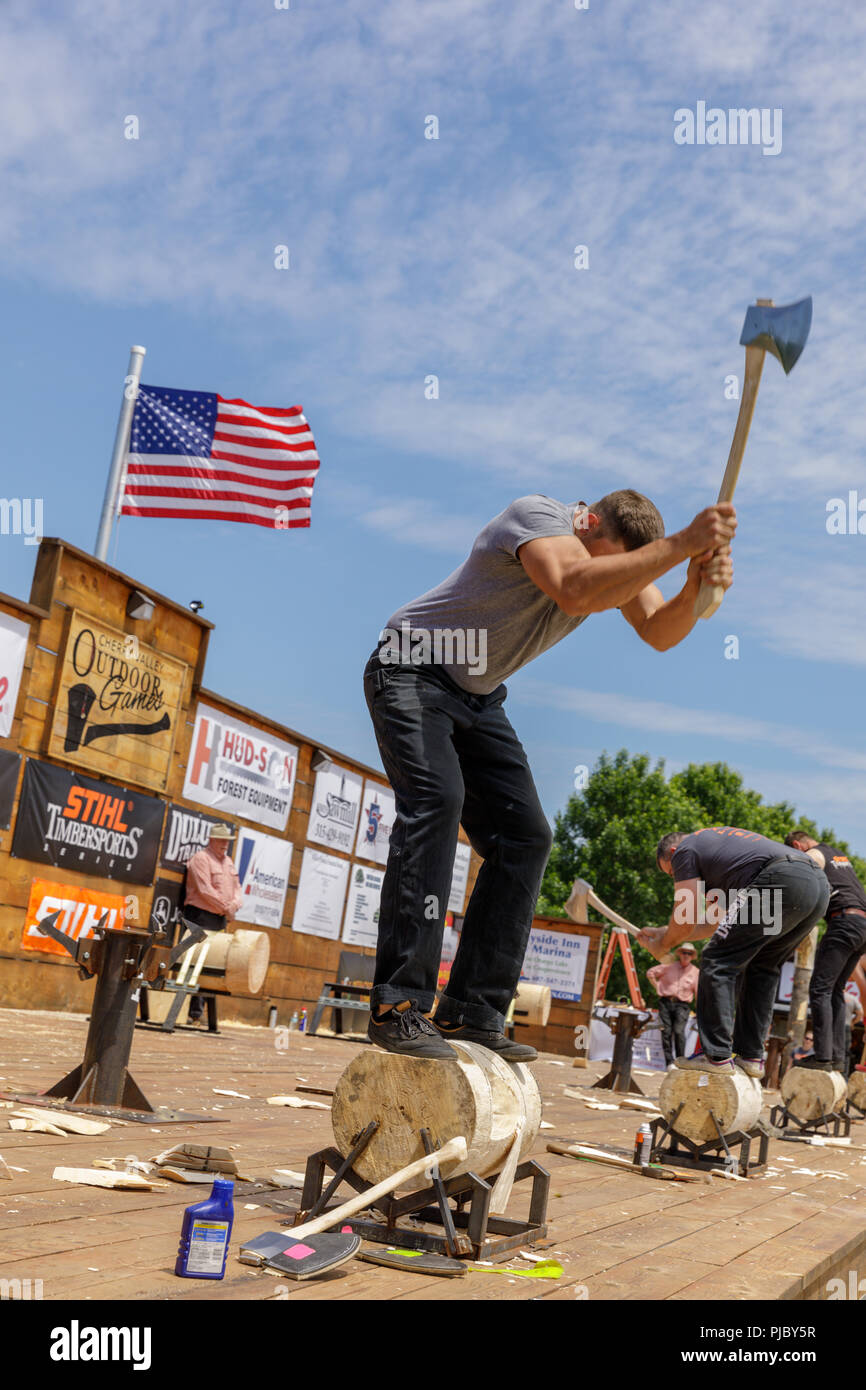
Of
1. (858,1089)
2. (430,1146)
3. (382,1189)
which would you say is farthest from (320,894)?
(382,1189)

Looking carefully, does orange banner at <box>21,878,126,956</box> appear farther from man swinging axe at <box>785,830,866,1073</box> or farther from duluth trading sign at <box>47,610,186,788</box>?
man swinging axe at <box>785,830,866,1073</box>

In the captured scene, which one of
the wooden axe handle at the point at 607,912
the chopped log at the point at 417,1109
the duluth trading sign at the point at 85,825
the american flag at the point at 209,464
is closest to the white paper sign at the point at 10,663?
the duluth trading sign at the point at 85,825

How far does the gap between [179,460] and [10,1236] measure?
12466mm

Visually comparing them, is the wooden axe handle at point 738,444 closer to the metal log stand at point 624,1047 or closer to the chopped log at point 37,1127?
the chopped log at point 37,1127

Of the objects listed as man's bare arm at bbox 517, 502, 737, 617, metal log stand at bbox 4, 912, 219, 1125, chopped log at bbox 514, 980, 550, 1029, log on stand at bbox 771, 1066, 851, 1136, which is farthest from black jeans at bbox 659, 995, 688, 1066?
man's bare arm at bbox 517, 502, 737, 617

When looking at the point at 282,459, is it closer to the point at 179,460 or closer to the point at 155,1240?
the point at 179,460

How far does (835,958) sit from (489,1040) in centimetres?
647

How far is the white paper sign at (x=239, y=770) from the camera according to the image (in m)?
13.7

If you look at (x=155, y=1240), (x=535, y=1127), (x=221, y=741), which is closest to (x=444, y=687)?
(x=535, y=1127)

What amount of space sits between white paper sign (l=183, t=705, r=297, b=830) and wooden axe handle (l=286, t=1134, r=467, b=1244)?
35.2 feet

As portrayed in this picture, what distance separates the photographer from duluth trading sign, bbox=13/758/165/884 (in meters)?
11.1

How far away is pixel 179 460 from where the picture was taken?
14.2 meters

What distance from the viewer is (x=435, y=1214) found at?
3.32 meters
